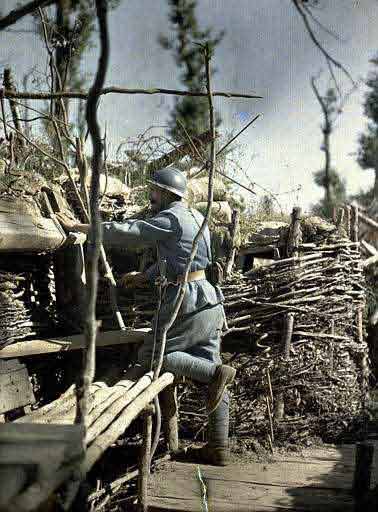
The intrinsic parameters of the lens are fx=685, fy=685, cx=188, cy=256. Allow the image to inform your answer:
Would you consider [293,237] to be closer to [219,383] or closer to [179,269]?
[179,269]

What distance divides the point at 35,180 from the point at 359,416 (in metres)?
3.55

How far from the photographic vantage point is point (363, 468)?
412 cm

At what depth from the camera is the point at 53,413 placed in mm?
3814

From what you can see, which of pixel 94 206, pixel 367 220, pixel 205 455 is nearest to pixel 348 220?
pixel 367 220

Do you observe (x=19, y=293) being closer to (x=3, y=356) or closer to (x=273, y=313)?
(x=3, y=356)

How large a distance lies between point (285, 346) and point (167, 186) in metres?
1.86

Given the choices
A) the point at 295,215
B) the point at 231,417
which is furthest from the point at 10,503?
the point at 295,215

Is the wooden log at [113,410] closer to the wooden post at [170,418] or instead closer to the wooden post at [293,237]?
the wooden post at [170,418]

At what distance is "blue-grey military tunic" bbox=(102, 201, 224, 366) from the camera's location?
15.2ft

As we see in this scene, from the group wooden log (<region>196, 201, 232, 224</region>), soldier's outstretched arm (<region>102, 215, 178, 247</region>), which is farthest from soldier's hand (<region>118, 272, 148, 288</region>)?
wooden log (<region>196, 201, 232, 224</region>)

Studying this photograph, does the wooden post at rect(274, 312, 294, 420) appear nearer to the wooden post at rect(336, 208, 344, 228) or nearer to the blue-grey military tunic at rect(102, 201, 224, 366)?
the blue-grey military tunic at rect(102, 201, 224, 366)

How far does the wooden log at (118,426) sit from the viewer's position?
230 centimetres

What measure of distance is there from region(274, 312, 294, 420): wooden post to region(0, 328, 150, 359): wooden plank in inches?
52.0

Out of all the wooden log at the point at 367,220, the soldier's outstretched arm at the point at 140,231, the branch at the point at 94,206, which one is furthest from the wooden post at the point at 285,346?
the branch at the point at 94,206
